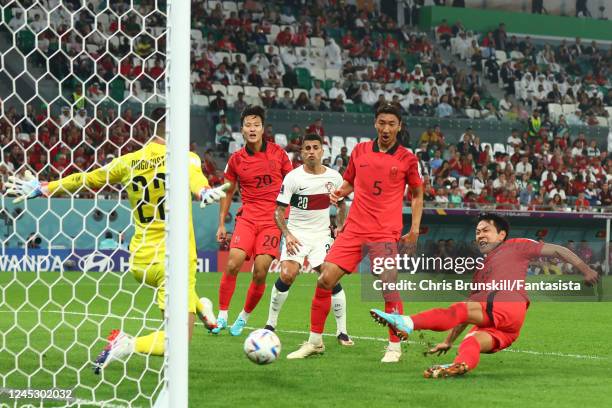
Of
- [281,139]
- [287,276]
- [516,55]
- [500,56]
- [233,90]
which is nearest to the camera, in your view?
[287,276]

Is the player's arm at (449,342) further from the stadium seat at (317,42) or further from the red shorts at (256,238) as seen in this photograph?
the stadium seat at (317,42)

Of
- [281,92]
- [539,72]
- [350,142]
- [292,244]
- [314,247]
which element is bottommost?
[314,247]

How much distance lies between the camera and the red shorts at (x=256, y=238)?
10.3m

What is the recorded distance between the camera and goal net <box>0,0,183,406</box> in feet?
22.1

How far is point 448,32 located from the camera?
33.3 metres

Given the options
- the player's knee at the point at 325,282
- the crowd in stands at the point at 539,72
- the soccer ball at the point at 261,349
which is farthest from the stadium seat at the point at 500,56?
the soccer ball at the point at 261,349

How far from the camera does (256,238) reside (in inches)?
411

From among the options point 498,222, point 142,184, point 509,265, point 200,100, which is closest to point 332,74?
point 200,100

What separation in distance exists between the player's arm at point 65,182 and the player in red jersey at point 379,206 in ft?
6.99

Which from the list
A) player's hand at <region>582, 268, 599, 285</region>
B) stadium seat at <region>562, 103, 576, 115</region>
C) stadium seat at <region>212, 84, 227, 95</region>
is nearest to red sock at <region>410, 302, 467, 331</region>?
player's hand at <region>582, 268, 599, 285</region>

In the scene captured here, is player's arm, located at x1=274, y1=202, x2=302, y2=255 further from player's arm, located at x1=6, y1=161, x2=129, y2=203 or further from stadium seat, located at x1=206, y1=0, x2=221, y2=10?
stadium seat, located at x1=206, y1=0, x2=221, y2=10

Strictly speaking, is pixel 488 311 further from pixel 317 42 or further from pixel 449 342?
pixel 317 42

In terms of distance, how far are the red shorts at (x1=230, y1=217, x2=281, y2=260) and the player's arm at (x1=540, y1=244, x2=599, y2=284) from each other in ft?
11.8

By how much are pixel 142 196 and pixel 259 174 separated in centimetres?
351
